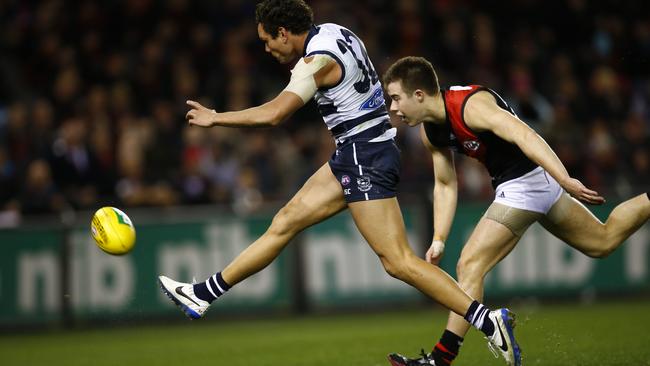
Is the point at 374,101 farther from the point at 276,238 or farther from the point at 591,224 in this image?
the point at 591,224

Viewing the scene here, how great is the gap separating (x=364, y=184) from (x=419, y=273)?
743mm

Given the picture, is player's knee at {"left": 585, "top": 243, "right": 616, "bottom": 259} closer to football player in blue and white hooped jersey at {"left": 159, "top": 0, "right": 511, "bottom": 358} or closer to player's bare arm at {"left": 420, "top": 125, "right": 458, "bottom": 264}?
player's bare arm at {"left": 420, "top": 125, "right": 458, "bottom": 264}

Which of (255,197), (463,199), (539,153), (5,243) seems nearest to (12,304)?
(5,243)

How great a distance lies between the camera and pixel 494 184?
7512 millimetres

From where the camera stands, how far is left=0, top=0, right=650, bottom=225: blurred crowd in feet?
46.0

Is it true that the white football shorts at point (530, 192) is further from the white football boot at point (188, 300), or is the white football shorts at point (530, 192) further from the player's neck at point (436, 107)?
the white football boot at point (188, 300)

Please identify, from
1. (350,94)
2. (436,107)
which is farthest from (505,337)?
(350,94)

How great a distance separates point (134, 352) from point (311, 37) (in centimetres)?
441

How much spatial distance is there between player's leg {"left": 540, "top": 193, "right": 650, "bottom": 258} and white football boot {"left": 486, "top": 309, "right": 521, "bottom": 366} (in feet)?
3.50

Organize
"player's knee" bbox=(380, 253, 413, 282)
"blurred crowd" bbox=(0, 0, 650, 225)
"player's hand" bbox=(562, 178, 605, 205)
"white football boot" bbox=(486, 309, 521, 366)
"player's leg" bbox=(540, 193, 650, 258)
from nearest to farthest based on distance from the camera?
1. "player's hand" bbox=(562, 178, 605, 205)
2. "white football boot" bbox=(486, 309, 521, 366)
3. "player's knee" bbox=(380, 253, 413, 282)
4. "player's leg" bbox=(540, 193, 650, 258)
5. "blurred crowd" bbox=(0, 0, 650, 225)

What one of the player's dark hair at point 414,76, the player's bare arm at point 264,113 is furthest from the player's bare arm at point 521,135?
the player's bare arm at point 264,113

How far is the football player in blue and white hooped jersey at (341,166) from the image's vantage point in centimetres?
688

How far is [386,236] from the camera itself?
708 centimetres

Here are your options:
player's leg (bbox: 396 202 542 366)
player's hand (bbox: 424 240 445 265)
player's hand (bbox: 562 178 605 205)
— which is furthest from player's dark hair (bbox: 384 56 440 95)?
player's hand (bbox: 562 178 605 205)
